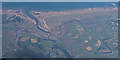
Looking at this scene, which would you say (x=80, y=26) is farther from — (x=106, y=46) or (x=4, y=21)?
(x=4, y=21)

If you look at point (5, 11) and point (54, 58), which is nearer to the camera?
point (54, 58)

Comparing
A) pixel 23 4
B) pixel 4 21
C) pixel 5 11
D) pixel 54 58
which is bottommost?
pixel 54 58

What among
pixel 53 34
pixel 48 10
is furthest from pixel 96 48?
pixel 48 10

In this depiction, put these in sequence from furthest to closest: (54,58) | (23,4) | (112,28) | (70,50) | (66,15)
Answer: (23,4) < (66,15) < (112,28) < (70,50) < (54,58)

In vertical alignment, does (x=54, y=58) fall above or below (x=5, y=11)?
below

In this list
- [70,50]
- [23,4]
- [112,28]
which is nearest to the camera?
[70,50]

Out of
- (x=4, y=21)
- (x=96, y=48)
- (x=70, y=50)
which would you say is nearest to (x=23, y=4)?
(x=4, y=21)
